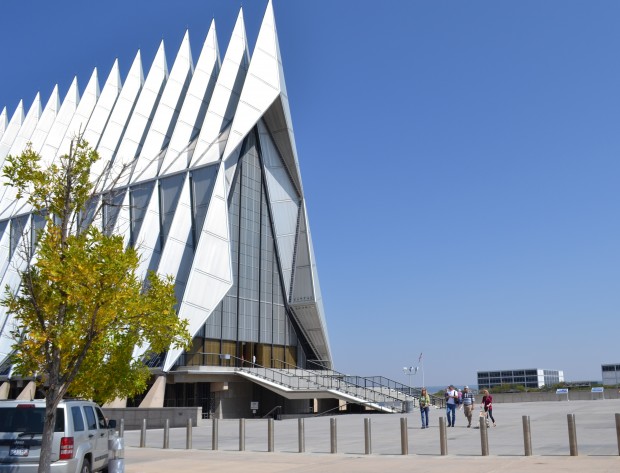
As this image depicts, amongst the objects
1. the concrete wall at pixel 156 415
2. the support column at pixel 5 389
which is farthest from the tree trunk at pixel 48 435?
the support column at pixel 5 389

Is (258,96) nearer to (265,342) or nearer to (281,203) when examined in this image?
(281,203)

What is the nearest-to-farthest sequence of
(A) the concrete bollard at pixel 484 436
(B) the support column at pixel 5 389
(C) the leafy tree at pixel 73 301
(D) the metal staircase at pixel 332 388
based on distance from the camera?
(C) the leafy tree at pixel 73 301 → (A) the concrete bollard at pixel 484 436 → (D) the metal staircase at pixel 332 388 → (B) the support column at pixel 5 389

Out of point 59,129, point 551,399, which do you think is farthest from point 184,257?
point 551,399

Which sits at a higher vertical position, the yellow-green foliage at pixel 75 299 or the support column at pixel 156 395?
the yellow-green foliage at pixel 75 299

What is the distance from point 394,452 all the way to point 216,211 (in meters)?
23.5

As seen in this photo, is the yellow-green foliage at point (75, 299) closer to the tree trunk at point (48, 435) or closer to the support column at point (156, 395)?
the tree trunk at point (48, 435)

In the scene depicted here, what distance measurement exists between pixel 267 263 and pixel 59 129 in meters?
22.8

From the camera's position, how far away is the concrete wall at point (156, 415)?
28.5m

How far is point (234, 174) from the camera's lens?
4103 centimetres

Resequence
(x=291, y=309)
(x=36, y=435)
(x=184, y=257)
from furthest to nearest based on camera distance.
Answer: (x=291, y=309)
(x=184, y=257)
(x=36, y=435)

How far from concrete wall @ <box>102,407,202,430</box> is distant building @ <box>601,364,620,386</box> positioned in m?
43.3

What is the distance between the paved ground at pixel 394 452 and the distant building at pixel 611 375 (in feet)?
131

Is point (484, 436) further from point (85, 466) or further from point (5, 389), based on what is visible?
point (5, 389)

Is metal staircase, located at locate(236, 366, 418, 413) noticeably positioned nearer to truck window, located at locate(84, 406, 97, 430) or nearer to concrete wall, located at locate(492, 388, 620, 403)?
concrete wall, located at locate(492, 388, 620, 403)
